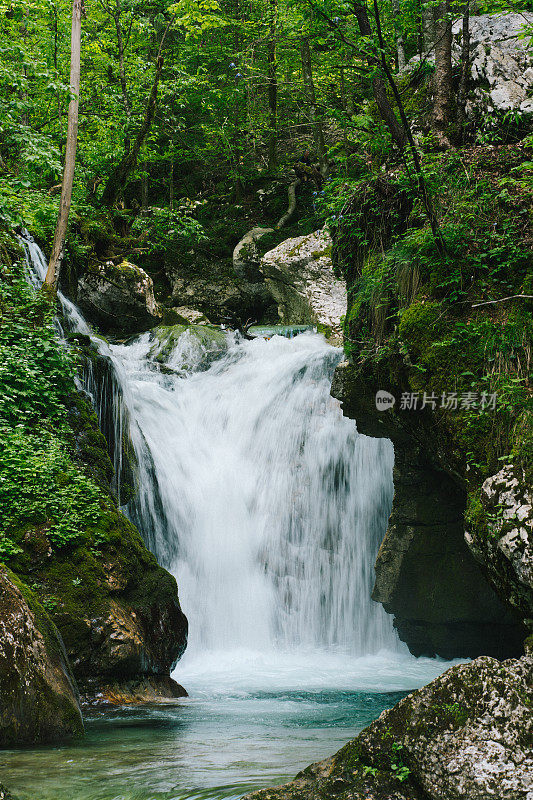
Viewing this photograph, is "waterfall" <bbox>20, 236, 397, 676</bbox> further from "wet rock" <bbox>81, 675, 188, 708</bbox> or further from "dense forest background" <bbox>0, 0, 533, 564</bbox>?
"dense forest background" <bbox>0, 0, 533, 564</bbox>

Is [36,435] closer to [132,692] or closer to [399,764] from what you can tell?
[132,692]

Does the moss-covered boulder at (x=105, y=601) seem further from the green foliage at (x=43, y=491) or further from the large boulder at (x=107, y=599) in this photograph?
the green foliage at (x=43, y=491)

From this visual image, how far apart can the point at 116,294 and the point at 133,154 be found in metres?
2.97

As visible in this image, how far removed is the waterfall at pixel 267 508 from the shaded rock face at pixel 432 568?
109 centimetres

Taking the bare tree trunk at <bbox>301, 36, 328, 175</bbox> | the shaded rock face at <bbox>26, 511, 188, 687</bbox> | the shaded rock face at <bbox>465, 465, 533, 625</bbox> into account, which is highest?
the bare tree trunk at <bbox>301, 36, 328, 175</bbox>

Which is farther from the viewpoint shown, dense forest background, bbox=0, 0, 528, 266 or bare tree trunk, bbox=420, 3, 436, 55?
bare tree trunk, bbox=420, 3, 436, 55

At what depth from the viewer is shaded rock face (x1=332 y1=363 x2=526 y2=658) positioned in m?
8.46

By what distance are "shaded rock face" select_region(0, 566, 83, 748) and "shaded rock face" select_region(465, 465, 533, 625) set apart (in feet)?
10.9

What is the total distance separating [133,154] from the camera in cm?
1223

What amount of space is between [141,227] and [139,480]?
7106mm

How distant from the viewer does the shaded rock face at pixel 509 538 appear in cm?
430

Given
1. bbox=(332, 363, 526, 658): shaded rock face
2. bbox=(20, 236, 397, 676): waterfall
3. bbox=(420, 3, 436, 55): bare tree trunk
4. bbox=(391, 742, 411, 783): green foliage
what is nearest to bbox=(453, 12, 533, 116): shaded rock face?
bbox=(420, 3, 436, 55): bare tree trunk

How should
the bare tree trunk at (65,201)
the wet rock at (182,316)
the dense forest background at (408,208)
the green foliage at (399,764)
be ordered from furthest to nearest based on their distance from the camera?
the wet rock at (182,316), the bare tree trunk at (65,201), the dense forest background at (408,208), the green foliage at (399,764)

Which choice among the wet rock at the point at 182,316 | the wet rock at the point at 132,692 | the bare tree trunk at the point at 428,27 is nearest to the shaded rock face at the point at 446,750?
the wet rock at the point at 132,692
